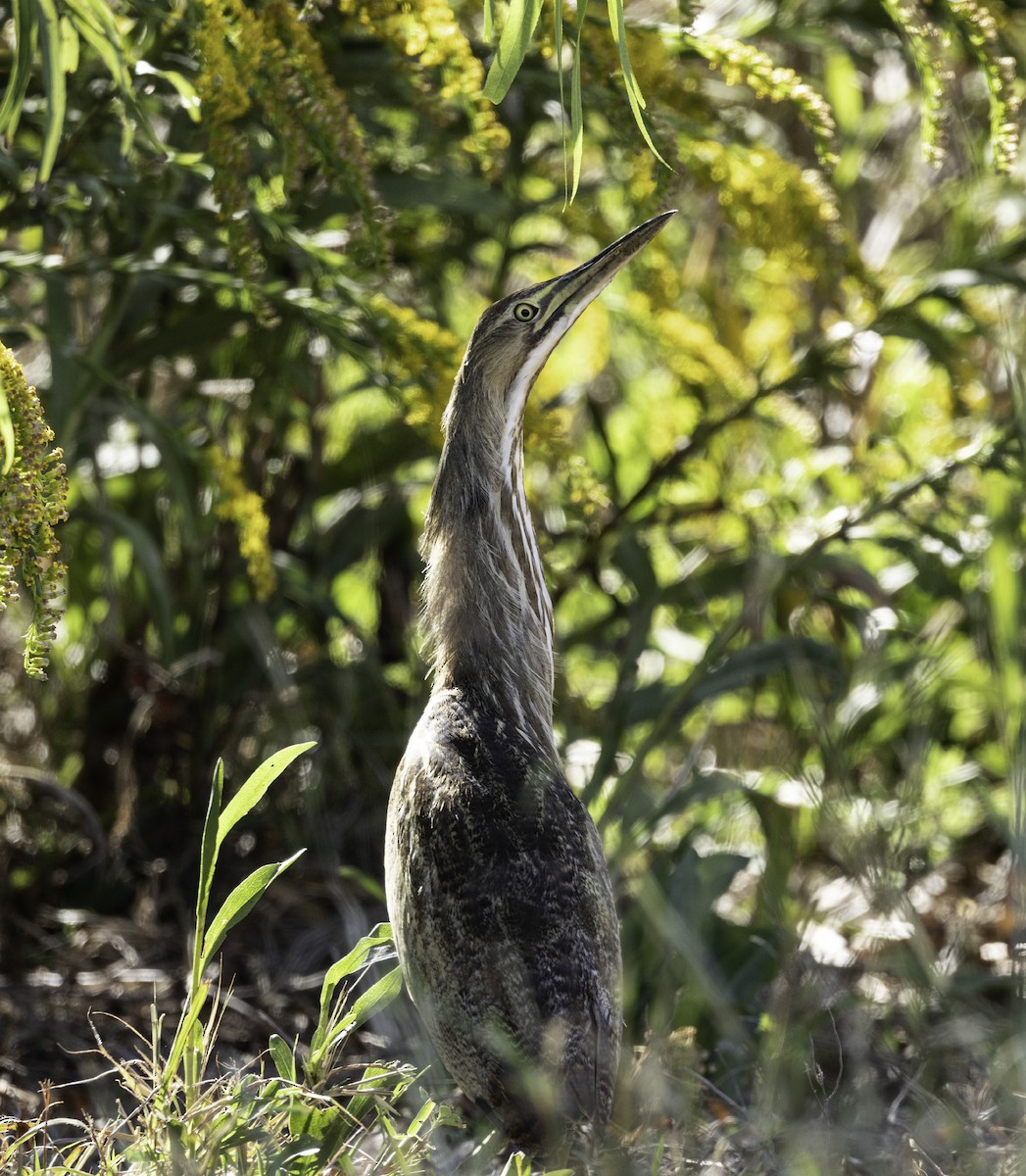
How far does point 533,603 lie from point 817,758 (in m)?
1.34

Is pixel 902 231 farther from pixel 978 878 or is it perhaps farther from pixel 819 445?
pixel 978 878

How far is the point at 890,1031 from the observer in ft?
9.00

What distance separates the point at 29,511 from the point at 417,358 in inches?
36.4

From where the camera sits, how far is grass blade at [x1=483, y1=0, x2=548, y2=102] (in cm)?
159

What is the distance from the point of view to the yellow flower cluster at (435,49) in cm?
204

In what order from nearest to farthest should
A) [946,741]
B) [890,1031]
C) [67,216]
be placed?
[67,216] → [890,1031] → [946,741]

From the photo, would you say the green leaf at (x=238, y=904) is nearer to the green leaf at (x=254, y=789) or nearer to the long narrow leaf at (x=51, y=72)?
the green leaf at (x=254, y=789)

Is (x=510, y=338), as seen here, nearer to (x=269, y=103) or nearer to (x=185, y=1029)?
(x=269, y=103)

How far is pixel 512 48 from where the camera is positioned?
1.63 m

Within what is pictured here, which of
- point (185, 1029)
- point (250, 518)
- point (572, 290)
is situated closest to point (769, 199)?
point (572, 290)

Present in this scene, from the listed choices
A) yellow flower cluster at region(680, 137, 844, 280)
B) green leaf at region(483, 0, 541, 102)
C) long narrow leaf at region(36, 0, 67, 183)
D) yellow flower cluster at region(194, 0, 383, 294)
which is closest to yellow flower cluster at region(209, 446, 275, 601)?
yellow flower cluster at region(194, 0, 383, 294)

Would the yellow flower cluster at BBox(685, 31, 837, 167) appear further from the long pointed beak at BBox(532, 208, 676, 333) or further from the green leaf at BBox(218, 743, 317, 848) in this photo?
the green leaf at BBox(218, 743, 317, 848)

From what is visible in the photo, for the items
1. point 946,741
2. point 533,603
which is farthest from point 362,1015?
point 946,741

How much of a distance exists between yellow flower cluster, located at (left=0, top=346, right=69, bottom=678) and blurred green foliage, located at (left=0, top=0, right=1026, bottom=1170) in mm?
547
